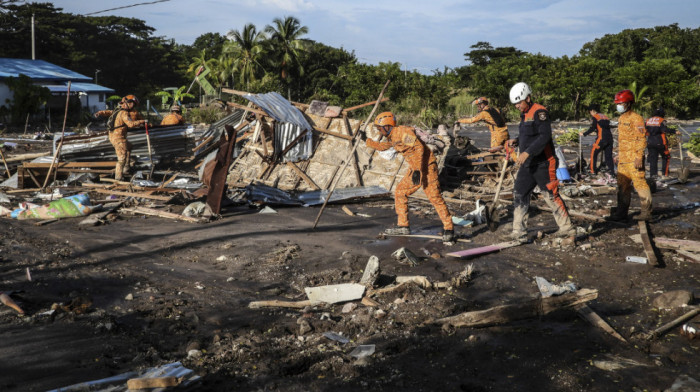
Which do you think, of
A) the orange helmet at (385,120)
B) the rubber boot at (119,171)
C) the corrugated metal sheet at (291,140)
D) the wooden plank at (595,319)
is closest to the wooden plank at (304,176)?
the corrugated metal sheet at (291,140)

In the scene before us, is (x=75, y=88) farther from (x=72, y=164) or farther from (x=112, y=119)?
(x=112, y=119)

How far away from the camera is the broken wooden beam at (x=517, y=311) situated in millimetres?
4707

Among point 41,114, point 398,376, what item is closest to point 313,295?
point 398,376

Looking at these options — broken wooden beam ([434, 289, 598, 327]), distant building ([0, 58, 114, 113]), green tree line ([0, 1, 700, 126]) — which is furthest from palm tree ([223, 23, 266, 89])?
broken wooden beam ([434, 289, 598, 327])

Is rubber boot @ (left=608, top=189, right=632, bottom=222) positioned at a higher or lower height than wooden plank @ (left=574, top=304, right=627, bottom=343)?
higher

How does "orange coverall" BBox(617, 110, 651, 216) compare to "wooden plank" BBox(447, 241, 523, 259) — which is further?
"orange coverall" BBox(617, 110, 651, 216)

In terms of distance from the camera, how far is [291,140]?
40.6 feet

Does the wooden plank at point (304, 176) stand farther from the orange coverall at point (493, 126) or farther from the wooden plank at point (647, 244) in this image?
the wooden plank at point (647, 244)

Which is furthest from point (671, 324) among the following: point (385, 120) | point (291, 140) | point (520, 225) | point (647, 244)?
point (291, 140)

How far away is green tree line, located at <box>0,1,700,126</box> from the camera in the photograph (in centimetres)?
3675

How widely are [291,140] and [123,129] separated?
362 centimetres

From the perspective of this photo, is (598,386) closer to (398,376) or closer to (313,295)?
(398,376)

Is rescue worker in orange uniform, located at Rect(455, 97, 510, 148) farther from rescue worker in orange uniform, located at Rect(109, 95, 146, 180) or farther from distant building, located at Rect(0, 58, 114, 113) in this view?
distant building, located at Rect(0, 58, 114, 113)

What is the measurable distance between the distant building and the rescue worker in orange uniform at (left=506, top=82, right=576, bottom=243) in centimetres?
3150
